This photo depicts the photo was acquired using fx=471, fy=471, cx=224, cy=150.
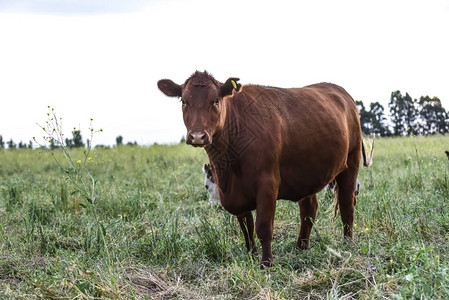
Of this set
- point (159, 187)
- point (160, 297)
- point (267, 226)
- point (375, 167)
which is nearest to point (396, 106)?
point (375, 167)

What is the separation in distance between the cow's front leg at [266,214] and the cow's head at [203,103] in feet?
2.44

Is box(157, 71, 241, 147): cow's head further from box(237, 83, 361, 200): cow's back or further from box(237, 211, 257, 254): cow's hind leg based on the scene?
box(237, 211, 257, 254): cow's hind leg

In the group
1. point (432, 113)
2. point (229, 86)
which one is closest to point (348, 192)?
point (229, 86)

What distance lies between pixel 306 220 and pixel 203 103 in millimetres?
2114

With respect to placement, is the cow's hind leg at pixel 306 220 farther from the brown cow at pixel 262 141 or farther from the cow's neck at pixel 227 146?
the cow's neck at pixel 227 146

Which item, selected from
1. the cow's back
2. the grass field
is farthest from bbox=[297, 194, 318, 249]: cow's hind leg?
the cow's back

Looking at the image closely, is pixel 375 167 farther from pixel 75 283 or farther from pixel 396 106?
pixel 75 283

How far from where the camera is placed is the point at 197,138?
4.07 metres

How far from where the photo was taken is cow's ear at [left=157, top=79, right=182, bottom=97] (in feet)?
15.5

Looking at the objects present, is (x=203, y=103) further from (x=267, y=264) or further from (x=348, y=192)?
(x=348, y=192)

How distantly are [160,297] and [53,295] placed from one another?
83 cm

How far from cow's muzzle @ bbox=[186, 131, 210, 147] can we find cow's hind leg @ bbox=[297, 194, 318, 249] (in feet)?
6.08

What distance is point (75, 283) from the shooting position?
3707 millimetres

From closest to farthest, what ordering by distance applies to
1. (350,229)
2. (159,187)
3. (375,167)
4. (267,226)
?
(267,226) → (350,229) → (159,187) → (375,167)
